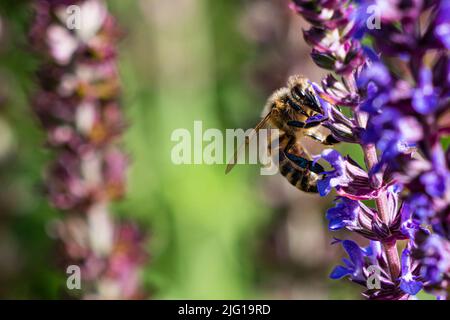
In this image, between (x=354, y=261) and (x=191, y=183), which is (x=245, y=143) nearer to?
(x=354, y=261)

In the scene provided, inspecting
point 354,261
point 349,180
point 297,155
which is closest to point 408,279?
point 354,261

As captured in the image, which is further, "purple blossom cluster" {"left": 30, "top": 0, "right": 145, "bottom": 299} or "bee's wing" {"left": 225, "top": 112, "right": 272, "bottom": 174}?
"purple blossom cluster" {"left": 30, "top": 0, "right": 145, "bottom": 299}

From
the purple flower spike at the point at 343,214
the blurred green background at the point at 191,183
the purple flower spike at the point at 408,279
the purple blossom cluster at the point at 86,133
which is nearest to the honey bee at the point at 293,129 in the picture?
the purple flower spike at the point at 343,214

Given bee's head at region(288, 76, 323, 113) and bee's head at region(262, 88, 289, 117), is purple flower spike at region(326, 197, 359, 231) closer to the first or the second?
bee's head at region(288, 76, 323, 113)

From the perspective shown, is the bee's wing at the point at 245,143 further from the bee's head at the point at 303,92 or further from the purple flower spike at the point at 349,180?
the purple flower spike at the point at 349,180

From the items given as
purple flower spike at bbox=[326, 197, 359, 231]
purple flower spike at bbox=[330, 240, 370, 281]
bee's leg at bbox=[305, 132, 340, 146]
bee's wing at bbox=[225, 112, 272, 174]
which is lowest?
purple flower spike at bbox=[330, 240, 370, 281]

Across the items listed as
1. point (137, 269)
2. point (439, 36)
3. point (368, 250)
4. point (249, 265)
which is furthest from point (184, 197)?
point (439, 36)

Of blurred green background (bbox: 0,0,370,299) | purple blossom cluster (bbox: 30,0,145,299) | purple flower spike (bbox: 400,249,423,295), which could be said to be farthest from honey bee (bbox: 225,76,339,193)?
blurred green background (bbox: 0,0,370,299)
